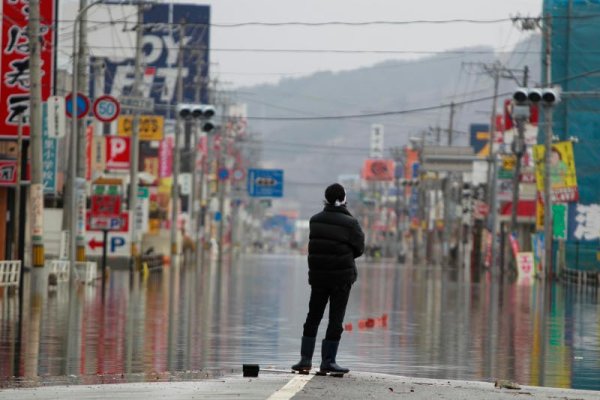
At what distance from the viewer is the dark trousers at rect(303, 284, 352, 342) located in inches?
612

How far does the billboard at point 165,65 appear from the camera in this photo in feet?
347

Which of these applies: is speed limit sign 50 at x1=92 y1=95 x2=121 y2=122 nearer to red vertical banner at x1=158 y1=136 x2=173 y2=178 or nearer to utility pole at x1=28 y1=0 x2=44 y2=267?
utility pole at x1=28 y1=0 x2=44 y2=267

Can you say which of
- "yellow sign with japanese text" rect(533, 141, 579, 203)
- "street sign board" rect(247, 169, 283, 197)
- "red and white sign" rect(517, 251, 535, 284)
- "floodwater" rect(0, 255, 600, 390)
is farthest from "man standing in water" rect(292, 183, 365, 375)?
"street sign board" rect(247, 169, 283, 197)

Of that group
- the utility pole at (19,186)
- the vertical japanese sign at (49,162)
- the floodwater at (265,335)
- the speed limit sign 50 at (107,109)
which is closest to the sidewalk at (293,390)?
the floodwater at (265,335)

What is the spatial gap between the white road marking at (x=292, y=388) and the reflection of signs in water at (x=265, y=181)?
99.7 m

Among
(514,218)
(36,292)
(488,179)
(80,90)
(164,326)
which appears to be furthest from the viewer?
(488,179)

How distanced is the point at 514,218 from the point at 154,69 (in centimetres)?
3749

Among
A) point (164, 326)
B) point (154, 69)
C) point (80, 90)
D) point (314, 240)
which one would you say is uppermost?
point (154, 69)

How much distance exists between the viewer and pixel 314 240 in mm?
15656

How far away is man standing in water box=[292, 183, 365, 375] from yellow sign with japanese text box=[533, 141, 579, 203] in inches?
2007

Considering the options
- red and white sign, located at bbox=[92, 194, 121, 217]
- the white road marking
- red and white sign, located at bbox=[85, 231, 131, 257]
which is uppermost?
red and white sign, located at bbox=[92, 194, 121, 217]

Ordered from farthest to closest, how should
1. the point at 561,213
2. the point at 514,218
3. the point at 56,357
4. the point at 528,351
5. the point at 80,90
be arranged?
1. the point at 514,218
2. the point at 561,213
3. the point at 80,90
4. the point at 528,351
5. the point at 56,357

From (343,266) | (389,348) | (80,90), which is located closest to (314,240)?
(343,266)

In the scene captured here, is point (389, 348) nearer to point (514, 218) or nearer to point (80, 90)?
point (80, 90)
